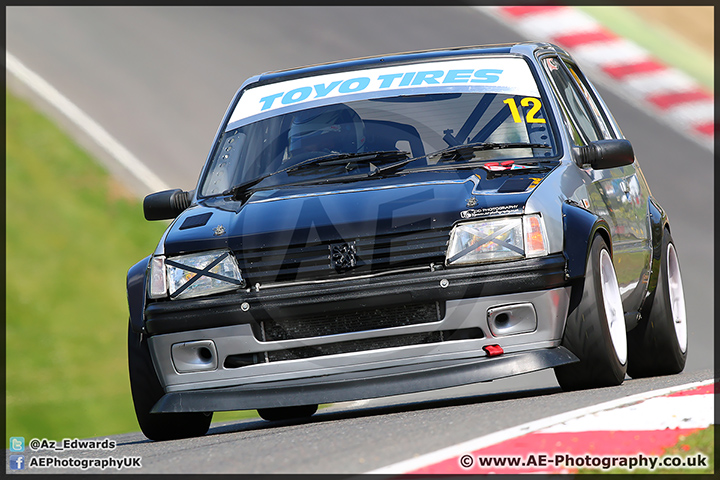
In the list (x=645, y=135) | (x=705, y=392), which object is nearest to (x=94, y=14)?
(x=645, y=135)

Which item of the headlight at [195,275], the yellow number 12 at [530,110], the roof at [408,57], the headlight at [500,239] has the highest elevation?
the roof at [408,57]

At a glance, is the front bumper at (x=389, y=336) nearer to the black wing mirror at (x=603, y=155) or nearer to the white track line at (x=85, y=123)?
the black wing mirror at (x=603, y=155)

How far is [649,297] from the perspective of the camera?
734cm

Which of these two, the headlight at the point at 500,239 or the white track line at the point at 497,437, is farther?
the headlight at the point at 500,239

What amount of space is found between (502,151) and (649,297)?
5.45ft

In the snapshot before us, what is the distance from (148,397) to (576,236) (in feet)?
7.44

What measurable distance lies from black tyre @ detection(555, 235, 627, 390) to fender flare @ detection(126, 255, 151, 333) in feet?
6.82

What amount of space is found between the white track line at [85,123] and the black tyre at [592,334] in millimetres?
9537

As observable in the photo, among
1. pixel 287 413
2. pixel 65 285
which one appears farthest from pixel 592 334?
pixel 65 285

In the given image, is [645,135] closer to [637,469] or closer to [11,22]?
[11,22]

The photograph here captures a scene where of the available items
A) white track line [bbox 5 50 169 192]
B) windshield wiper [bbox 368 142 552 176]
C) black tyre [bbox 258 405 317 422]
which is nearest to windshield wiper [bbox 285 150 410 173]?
windshield wiper [bbox 368 142 552 176]

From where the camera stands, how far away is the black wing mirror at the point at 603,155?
21.0 feet

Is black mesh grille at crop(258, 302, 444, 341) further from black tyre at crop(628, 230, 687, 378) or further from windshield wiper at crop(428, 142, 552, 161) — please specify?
black tyre at crop(628, 230, 687, 378)

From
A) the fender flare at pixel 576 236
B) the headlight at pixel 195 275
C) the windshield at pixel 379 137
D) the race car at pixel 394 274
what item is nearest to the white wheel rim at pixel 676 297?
the race car at pixel 394 274
